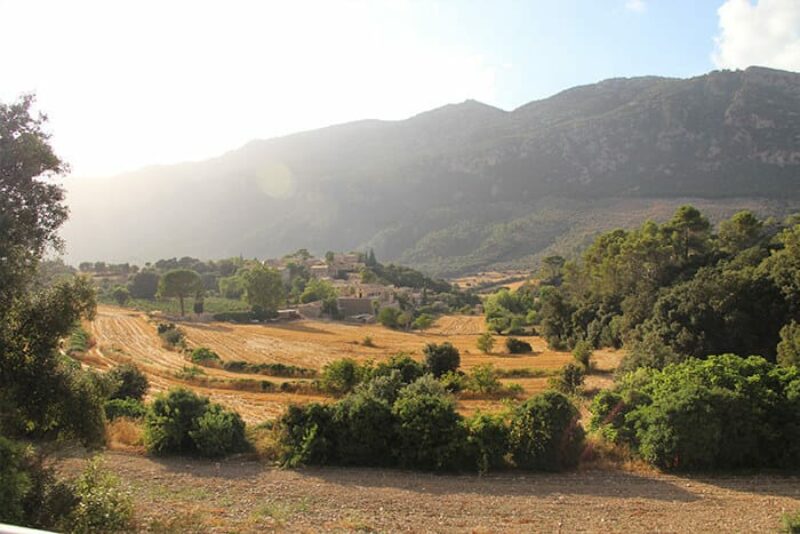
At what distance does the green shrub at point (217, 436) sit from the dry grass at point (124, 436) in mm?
1843

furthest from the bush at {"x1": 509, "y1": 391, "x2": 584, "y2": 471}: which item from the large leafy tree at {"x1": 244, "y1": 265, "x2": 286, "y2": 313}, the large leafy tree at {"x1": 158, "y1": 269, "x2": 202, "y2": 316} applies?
the large leafy tree at {"x1": 158, "y1": 269, "x2": 202, "y2": 316}

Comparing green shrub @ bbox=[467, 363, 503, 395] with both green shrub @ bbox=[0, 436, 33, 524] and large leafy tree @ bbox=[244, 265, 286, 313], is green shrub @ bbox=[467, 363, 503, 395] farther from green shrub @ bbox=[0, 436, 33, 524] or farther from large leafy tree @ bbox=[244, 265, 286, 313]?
large leafy tree @ bbox=[244, 265, 286, 313]

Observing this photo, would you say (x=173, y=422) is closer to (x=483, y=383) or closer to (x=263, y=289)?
(x=483, y=383)

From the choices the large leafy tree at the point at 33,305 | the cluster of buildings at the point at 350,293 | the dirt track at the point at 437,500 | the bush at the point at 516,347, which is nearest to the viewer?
the large leafy tree at the point at 33,305

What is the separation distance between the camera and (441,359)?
29.9 m

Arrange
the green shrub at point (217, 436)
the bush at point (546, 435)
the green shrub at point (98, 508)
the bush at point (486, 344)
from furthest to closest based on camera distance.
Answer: the bush at point (486, 344)
the green shrub at point (217, 436)
the bush at point (546, 435)
the green shrub at point (98, 508)

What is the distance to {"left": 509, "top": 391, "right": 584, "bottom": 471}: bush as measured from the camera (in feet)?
44.6

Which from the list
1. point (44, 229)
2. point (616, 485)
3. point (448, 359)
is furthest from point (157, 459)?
point (448, 359)

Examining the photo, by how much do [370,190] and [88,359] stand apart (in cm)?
16397

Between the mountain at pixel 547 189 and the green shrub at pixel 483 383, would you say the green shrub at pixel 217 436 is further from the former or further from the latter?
the mountain at pixel 547 189

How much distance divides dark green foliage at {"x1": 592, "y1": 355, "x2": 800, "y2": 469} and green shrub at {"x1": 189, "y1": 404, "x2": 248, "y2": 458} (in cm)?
1025

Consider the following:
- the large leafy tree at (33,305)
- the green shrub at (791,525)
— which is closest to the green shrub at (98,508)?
the large leafy tree at (33,305)

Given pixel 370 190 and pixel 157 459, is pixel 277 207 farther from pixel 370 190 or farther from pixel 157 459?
pixel 157 459

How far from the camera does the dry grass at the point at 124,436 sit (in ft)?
48.8
